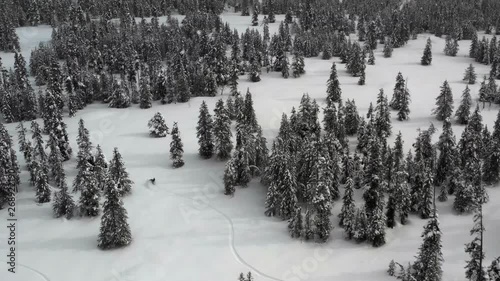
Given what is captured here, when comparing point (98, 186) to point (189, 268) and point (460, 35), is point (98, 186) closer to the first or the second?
point (189, 268)

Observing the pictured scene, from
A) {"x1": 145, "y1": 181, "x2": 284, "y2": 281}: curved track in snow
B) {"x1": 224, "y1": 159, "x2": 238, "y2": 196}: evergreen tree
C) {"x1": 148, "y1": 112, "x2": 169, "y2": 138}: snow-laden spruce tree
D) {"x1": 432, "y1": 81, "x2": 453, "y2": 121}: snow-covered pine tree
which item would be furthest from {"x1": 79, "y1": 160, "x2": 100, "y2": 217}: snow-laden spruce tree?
{"x1": 432, "y1": 81, "x2": 453, "y2": 121}: snow-covered pine tree

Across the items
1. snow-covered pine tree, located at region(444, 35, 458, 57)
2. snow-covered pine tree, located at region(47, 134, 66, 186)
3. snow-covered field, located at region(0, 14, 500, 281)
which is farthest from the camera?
snow-covered pine tree, located at region(444, 35, 458, 57)

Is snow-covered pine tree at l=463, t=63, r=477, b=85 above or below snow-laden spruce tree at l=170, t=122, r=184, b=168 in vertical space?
above

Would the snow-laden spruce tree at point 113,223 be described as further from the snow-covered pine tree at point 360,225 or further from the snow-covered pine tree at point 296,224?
the snow-covered pine tree at point 360,225

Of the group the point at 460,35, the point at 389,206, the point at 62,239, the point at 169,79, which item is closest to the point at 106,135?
the point at 169,79

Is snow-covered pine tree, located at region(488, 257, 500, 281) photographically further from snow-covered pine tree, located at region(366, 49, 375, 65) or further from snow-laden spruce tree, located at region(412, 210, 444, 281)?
snow-covered pine tree, located at region(366, 49, 375, 65)

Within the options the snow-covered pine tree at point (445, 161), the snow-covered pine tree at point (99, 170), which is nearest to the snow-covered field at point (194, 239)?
the snow-covered pine tree at point (445, 161)

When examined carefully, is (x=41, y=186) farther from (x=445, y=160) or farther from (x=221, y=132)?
(x=445, y=160)
